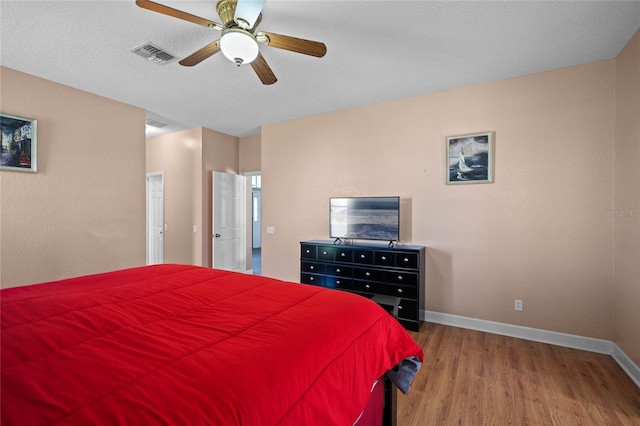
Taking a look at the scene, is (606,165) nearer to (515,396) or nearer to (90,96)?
(515,396)

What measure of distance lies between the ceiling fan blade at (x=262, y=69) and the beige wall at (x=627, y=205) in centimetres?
291

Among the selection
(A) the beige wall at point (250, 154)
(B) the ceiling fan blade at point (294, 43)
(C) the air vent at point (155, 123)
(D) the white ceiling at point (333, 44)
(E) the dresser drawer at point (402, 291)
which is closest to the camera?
(B) the ceiling fan blade at point (294, 43)

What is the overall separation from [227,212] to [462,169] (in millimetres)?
3992

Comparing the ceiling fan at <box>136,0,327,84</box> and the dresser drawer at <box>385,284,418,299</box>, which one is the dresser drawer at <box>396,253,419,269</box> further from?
the ceiling fan at <box>136,0,327,84</box>

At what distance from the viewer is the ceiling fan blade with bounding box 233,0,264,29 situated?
1.67 m

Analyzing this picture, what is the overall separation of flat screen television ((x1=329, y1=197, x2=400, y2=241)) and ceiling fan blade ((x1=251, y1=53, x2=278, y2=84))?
185 cm

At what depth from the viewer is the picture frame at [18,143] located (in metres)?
2.89

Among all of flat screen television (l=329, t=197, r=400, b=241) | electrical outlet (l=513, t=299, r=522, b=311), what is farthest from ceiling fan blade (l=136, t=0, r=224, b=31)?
electrical outlet (l=513, t=299, r=522, b=311)

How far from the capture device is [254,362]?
94 cm

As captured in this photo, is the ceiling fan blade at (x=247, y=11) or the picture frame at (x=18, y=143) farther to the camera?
the picture frame at (x=18, y=143)

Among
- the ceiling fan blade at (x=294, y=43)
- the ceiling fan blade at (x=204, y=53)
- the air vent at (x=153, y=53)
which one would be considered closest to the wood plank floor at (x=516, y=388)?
the ceiling fan blade at (x=294, y=43)

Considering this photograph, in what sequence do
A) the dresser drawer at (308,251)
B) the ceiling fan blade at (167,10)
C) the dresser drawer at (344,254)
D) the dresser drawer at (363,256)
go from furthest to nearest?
the dresser drawer at (308,251) → the dresser drawer at (344,254) → the dresser drawer at (363,256) → the ceiling fan blade at (167,10)

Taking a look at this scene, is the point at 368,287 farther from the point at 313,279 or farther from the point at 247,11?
the point at 247,11

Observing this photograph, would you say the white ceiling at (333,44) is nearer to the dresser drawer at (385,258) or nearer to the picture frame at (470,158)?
the picture frame at (470,158)
